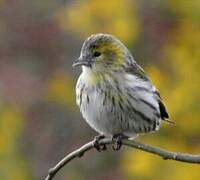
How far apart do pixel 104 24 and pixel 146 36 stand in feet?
1.68

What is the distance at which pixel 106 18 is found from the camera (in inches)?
428

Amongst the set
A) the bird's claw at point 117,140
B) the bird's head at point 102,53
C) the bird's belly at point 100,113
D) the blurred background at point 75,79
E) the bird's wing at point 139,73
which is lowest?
the bird's claw at point 117,140

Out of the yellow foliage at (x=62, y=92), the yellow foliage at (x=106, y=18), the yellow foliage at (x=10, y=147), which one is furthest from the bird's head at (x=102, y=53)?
the yellow foliage at (x=62, y=92)

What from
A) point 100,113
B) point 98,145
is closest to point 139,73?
point 100,113

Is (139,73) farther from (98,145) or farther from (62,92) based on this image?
(62,92)

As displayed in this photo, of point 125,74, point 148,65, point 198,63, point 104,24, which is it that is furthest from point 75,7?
point 125,74

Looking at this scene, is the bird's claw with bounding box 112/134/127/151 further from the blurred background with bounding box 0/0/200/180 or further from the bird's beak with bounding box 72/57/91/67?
the blurred background with bounding box 0/0/200/180

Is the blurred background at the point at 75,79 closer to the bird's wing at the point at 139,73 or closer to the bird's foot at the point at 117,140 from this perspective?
the bird's wing at the point at 139,73

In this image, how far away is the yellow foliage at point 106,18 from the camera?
1052cm

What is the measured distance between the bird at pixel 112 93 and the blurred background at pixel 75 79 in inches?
136

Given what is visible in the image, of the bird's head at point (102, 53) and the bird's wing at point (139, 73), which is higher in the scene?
the bird's head at point (102, 53)

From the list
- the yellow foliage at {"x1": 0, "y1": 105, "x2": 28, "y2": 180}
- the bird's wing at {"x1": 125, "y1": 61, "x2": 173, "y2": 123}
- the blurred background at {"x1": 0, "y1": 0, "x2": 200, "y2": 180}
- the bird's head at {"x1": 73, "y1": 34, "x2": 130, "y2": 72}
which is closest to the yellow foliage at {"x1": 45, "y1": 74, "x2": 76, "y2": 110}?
the blurred background at {"x1": 0, "y1": 0, "x2": 200, "y2": 180}

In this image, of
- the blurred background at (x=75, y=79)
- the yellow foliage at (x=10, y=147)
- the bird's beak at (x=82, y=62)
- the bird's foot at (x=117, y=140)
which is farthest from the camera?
the yellow foliage at (x=10, y=147)

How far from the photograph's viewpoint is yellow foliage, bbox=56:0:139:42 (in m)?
10.5
